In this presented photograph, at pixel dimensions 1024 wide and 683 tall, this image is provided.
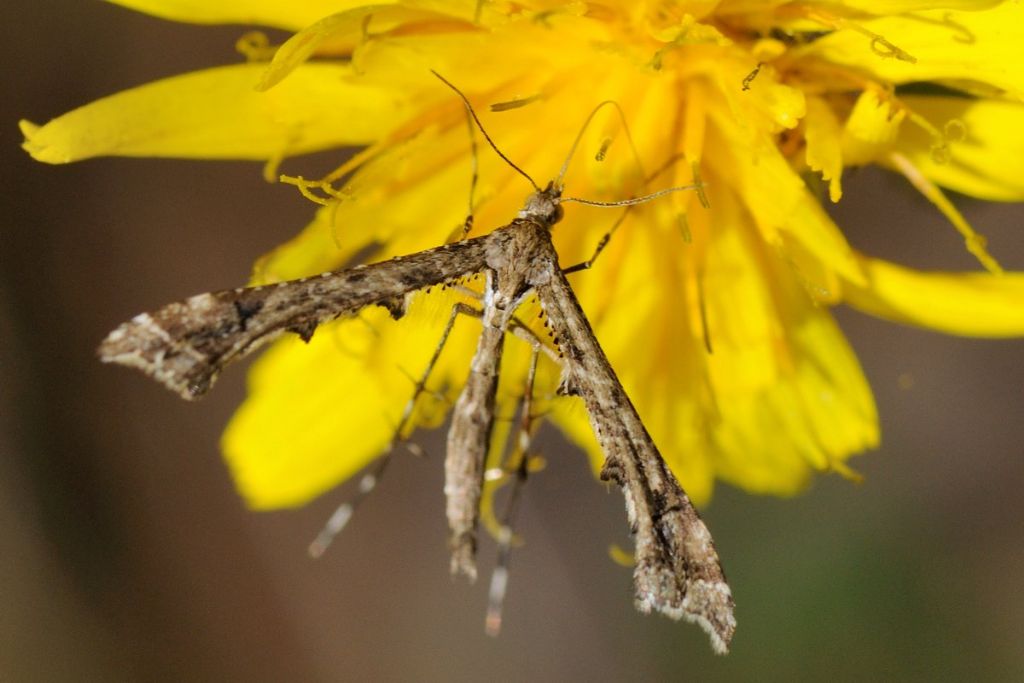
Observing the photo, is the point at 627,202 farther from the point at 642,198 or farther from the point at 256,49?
the point at 256,49

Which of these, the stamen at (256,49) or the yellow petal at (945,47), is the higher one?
the yellow petal at (945,47)

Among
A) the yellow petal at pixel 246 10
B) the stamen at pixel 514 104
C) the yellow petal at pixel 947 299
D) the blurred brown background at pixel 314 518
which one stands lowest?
the blurred brown background at pixel 314 518

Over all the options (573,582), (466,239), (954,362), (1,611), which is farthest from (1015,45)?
(1,611)

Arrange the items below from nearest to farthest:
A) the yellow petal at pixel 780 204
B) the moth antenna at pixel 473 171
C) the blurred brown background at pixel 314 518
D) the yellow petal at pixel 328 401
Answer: the yellow petal at pixel 780 204
the moth antenna at pixel 473 171
the yellow petal at pixel 328 401
the blurred brown background at pixel 314 518

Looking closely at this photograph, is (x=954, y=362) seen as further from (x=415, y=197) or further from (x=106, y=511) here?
(x=106, y=511)

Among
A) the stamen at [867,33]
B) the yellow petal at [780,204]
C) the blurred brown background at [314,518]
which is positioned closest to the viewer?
the stamen at [867,33]

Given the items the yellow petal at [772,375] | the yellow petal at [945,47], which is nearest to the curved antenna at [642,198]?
the yellow petal at [772,375]

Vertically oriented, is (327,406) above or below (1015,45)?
below

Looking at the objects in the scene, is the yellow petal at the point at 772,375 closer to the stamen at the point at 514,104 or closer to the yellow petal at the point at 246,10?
the stamen at the point at 514,104
